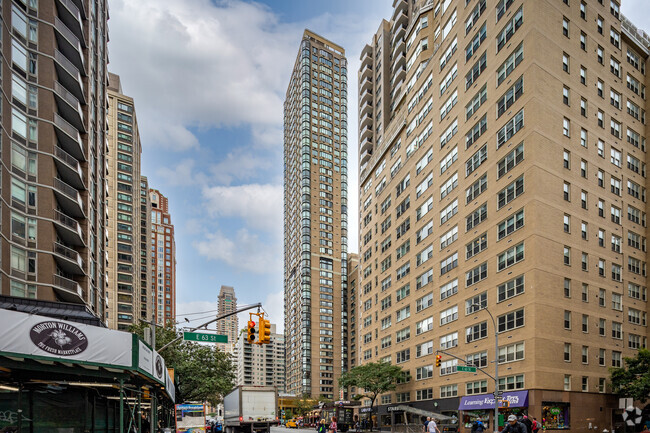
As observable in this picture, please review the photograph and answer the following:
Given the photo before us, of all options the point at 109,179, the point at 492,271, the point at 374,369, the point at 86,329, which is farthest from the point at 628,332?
the point at 109,179

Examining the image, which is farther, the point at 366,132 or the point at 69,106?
the point at 366,132

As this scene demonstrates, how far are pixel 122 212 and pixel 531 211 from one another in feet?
286

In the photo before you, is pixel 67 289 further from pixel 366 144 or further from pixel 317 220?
pixel 317 220

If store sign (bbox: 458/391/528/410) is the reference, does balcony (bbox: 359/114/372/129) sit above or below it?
above

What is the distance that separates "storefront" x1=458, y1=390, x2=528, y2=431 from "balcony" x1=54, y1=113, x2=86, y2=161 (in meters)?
40.0

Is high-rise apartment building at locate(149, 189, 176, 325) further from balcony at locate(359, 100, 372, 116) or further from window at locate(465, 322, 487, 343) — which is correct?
window at locate(465, 322, 487, 343)

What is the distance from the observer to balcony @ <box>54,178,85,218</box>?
41.8m

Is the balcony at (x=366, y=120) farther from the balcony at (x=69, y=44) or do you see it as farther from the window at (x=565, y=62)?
the balcony at (x=69, y=44)

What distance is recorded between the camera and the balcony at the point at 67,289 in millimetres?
40844

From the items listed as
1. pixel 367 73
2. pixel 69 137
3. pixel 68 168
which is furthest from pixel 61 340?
pixel 367 73

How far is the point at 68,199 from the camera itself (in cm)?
4297

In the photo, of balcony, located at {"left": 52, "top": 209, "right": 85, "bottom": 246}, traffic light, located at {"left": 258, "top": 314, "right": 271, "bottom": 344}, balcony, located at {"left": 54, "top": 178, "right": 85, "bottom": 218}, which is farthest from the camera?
balcony, located at {"left": 54, "top": 178, "right": 85, "bottom": 218}

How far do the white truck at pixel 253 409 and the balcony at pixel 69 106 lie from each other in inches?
1080

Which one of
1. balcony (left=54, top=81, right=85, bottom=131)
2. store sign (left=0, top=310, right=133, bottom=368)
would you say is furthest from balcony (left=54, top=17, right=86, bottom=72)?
store sign (left=0, top=310, right=133, bottom=368)
